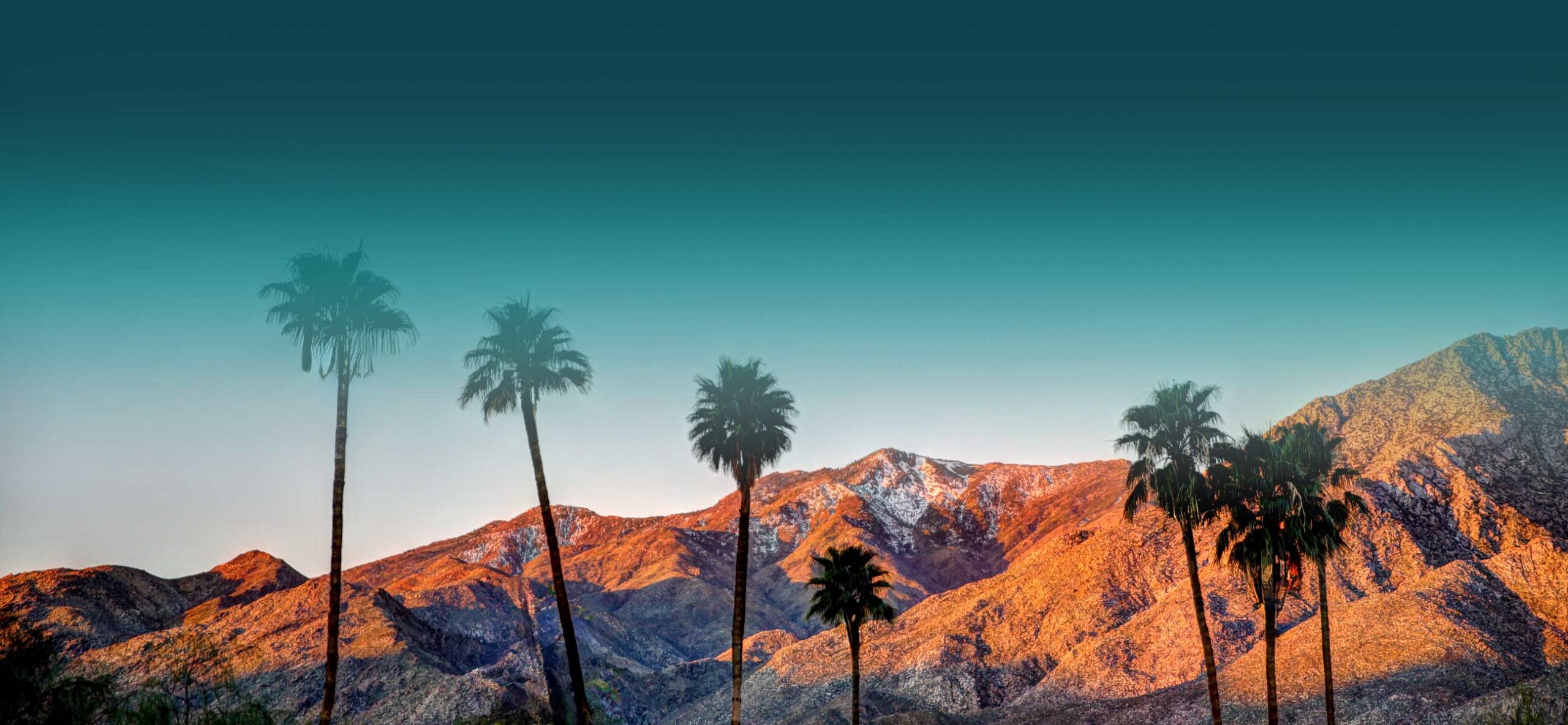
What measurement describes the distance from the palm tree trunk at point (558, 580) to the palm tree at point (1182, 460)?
81.1 ft

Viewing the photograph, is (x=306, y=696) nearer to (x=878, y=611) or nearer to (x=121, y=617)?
(x=121, y=617)

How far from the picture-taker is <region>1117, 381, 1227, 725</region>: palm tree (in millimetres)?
36000

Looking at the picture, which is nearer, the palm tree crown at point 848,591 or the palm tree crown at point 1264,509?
the palm tree crown at point 1264,509

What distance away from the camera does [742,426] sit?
3881cm

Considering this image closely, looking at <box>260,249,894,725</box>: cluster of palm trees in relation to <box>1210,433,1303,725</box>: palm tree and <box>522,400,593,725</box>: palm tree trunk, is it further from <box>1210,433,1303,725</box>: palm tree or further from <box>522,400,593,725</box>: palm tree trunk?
<box>1210,433,1303,725</box>: palm tree

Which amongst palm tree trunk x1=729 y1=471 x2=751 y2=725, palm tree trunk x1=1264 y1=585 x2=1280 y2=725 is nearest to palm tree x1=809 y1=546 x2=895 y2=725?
palm tree trunk x1=729 y1=471 x2=751 y2=725

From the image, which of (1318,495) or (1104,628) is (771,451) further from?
(1104,628)

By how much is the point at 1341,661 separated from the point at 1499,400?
121 meters

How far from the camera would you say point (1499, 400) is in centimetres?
14962

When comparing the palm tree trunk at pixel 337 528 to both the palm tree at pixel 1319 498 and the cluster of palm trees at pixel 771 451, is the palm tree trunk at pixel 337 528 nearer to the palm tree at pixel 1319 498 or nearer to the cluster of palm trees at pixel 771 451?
the cluster of palm trees at pixel 771 451

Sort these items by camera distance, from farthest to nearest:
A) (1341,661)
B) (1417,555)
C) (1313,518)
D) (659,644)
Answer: (659,644), (1417,555), (1341,661), (1313,518)

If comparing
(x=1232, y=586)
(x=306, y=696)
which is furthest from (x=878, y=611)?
(x=306, y=696)

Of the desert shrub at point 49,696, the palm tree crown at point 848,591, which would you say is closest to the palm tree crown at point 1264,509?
the palm tree crown at point 848,591

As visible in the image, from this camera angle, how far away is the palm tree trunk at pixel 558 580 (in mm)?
34728
